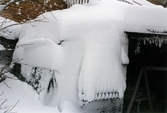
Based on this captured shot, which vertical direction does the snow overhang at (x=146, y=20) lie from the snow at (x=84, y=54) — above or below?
above

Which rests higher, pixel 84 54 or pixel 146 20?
pixel 146 20

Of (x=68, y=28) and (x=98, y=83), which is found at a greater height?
(x=68, y=28)

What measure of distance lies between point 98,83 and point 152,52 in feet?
10.2

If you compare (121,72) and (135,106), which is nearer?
(121,72)

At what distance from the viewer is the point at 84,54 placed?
4000 mm

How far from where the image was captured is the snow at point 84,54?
4008 millimetres

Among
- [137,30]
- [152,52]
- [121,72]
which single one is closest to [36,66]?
[121,72]

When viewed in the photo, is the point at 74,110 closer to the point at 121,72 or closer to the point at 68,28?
the point at 121,72

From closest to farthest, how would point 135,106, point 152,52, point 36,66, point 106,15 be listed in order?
point 106,15
point 36,66
point 135,106
point 152,52

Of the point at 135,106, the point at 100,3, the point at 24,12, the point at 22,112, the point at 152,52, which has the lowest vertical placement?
the point at 135,106

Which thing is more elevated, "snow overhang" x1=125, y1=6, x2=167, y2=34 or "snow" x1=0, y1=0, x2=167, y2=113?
"snow overhang" x1=125, y1=6, x2=167, y2=34

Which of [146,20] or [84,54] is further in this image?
[146,20]

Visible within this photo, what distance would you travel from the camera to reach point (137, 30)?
4121 mm

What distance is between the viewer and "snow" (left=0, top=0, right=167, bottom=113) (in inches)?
158
